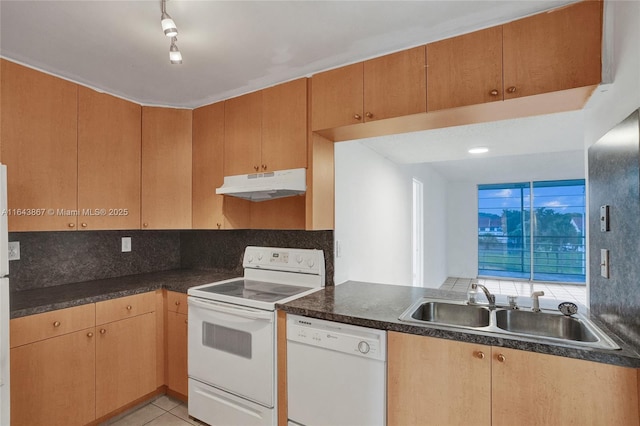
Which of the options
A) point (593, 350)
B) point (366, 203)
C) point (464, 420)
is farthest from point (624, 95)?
point (366, 203)

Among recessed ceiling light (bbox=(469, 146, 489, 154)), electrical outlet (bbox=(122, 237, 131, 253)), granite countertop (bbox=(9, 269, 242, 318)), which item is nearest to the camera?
granite countertop (bbox=(9, 269, 242, 318))

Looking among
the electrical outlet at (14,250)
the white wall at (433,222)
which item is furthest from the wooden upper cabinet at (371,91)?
the white wall at (433,222)

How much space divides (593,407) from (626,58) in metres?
1.35

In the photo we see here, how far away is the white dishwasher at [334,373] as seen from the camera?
159cm

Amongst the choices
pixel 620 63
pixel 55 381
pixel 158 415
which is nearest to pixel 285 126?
pixel 620 63

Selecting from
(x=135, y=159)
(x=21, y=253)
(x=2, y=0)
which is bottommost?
(x=21, y=253)

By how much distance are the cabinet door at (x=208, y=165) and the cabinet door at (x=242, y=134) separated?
7 cm

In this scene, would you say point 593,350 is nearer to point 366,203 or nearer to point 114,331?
point 366,203

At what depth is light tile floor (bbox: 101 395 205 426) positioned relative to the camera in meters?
2.19

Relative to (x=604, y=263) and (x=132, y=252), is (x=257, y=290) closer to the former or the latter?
(x=132, y=252)

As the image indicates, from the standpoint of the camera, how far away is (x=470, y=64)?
161cm

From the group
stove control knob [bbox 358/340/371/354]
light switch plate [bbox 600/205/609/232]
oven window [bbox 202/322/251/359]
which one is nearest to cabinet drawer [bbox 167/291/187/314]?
oven window [bbox 202/322/251/359]

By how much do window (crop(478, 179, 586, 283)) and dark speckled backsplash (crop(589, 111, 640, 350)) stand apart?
621 centimetres

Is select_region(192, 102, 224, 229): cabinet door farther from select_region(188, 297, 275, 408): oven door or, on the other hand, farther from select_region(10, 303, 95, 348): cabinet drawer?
select_region(10, 303, 95, 348): cabinet drawer
